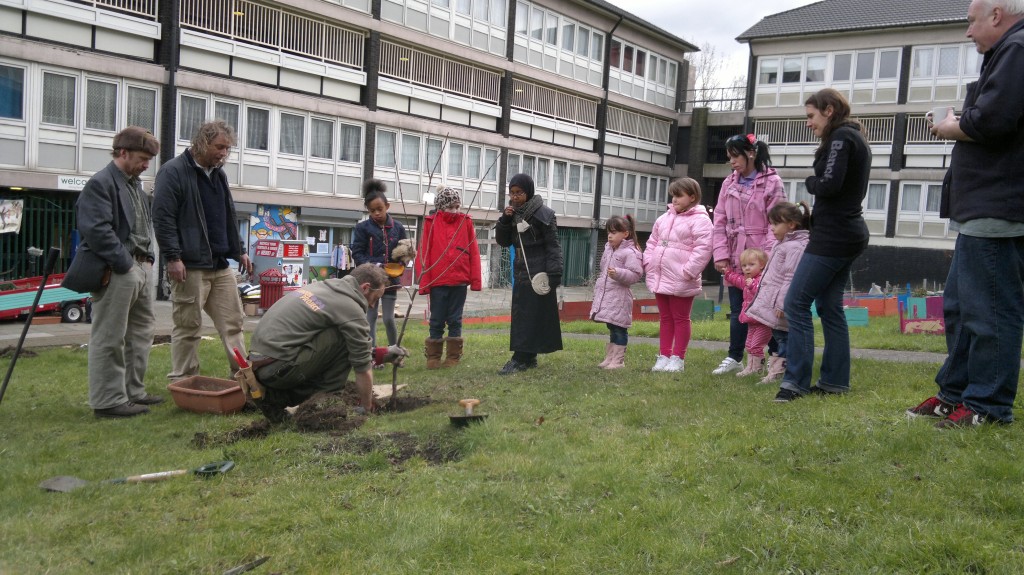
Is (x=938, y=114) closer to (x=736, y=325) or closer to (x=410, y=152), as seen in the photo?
(x=736, y=325)

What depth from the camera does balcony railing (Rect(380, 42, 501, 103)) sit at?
1112 inches

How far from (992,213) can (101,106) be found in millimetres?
21135

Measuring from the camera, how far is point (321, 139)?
2602 centimetres

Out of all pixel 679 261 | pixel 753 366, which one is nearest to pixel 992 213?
pixel 753 366

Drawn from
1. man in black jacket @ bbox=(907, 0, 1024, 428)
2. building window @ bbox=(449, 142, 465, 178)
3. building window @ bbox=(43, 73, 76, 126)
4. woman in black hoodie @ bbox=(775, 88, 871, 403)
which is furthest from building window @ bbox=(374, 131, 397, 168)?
man in black jacket @ bbox=(907, 0, 1024, 428)

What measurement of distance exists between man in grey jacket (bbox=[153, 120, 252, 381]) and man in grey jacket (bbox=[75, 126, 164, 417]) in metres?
0.22

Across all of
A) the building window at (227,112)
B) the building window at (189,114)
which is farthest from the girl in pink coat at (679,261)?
the building window at (227,112)

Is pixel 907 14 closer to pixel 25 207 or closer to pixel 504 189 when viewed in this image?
pixel 504 189

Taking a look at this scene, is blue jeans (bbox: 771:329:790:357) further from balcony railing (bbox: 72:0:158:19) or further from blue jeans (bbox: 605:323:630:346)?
balcony railing (bbox: 72:0:158:19)

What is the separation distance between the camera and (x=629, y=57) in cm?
4075

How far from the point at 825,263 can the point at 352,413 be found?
11.5ft

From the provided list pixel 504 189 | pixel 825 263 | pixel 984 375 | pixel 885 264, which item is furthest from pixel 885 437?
pixel 885 264

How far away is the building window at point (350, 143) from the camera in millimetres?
26694

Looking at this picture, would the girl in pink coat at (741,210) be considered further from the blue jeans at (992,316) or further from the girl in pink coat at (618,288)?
the blue jeans at (992,316)
